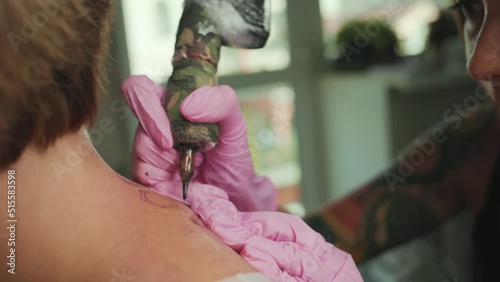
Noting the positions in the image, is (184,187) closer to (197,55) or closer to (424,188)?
(197,55)

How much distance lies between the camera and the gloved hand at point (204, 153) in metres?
0.47

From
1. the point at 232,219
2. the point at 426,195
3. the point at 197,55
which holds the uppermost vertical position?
the point at 197,55

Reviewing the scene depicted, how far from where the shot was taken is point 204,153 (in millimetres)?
515

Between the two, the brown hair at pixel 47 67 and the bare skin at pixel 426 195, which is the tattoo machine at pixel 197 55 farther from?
the bare skin at pixel 426 195

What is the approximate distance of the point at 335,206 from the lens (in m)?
1.10

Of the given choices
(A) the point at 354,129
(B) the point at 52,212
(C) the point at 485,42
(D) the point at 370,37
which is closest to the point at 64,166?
(B) the point at 52,212

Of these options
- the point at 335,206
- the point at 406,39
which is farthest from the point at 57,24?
the point at 406,39

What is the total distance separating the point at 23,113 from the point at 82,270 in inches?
5.5

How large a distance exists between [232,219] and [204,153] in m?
0.08

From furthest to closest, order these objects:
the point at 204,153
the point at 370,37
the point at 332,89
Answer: the point at 370,37 → the point at 332,89 → the point at 204,153

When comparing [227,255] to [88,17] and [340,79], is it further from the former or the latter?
[340,79]

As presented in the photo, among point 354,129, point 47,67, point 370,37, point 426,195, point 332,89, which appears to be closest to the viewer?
→ point 47,67

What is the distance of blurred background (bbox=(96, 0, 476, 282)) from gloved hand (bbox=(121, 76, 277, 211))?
0.02 metres

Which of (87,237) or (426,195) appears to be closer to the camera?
(87,237)
